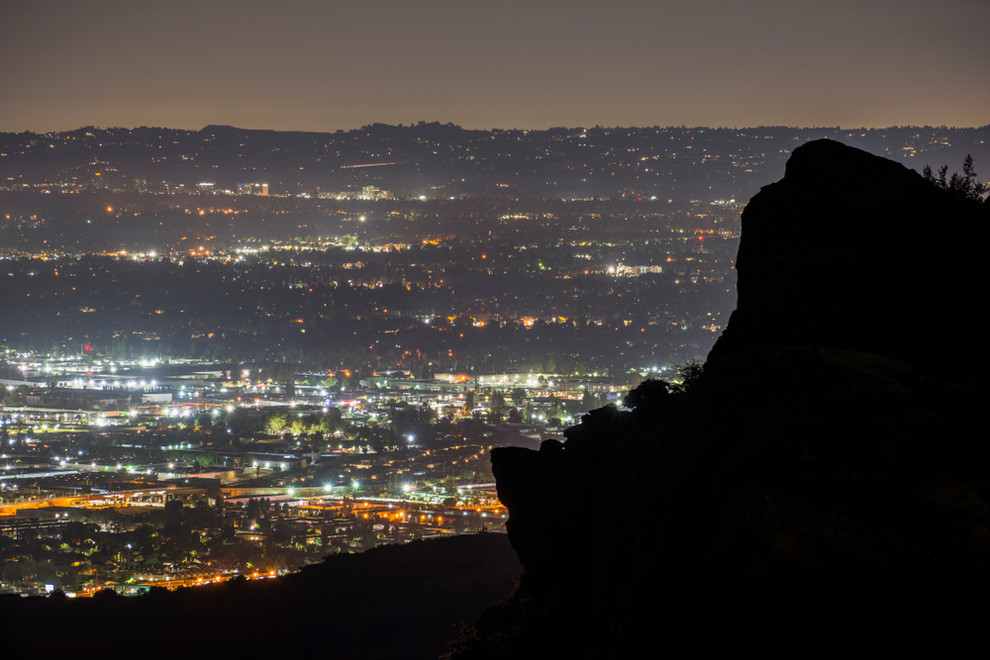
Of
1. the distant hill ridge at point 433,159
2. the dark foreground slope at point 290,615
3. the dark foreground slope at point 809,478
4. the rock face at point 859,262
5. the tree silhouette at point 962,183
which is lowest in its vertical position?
the dark foreground slope at point 290,615

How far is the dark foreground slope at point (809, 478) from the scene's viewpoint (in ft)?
12.6

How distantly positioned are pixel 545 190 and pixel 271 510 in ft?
174

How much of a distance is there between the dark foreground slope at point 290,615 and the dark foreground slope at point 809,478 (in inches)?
124

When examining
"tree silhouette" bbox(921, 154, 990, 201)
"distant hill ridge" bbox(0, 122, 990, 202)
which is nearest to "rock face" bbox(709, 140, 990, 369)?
"tree silhouette" bbox(921, 154, 990, 201)

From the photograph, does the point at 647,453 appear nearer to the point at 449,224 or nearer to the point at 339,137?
the point at 449,224

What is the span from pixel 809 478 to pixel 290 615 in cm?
923

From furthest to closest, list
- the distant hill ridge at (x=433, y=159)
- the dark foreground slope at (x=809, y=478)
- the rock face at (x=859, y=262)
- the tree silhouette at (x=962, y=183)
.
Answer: the distant hill ridge at (x=433, y=159), the tree silhouette at (x=962, y=183), the rock face at (x=859, y=262), the dark foreground slope at (x=809, y=478)

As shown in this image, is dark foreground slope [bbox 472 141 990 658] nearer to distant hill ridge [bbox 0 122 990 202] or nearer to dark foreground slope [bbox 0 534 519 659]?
dark foreground slope [bbox 0 534 519 659]

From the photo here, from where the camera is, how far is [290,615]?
480 inches

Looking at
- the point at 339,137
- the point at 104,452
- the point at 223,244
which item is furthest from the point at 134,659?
the point at 339,137

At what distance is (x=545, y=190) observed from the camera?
69.4 m

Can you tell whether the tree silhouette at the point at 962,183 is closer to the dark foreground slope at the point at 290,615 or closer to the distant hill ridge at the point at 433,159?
the dark foreground slope at the point at 290,615

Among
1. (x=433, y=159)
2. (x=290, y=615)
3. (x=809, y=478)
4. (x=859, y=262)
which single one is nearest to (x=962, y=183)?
(x=859, y=262)

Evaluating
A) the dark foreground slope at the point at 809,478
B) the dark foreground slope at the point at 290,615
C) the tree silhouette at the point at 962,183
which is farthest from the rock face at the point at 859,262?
the dark foreground slope at the point at 290,615
